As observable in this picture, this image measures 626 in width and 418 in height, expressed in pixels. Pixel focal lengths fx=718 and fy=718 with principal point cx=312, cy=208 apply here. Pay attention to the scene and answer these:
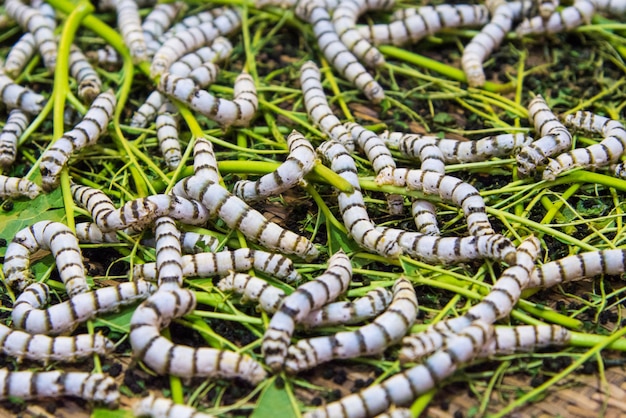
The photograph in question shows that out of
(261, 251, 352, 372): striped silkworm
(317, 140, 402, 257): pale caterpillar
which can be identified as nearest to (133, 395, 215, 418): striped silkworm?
(261, 251, 352, 372): striped silkworm

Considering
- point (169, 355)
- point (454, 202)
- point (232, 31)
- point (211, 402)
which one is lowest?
point (211, 402)

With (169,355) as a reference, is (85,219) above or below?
above

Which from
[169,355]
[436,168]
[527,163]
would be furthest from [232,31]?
[169,355]

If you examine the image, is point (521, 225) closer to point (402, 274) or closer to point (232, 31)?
point (402, 274)

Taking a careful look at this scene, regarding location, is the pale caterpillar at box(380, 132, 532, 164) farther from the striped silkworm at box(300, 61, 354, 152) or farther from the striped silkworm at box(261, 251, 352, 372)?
the striped silkworm at box(261, 251, 352, 372)

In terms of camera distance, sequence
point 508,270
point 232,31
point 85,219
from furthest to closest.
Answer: point 232,31
point 85,219
point 508,270

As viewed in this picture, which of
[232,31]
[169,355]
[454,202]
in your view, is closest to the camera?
[169,355]
